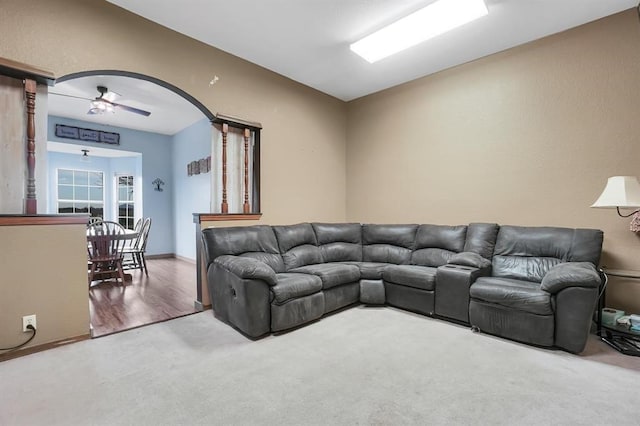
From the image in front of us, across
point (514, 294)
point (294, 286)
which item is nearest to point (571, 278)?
point (514, 294)

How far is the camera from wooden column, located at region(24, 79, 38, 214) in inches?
96.2

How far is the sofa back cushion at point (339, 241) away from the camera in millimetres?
4301

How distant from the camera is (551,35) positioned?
3.37 m

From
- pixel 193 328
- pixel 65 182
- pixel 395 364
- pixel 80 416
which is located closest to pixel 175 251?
pixel 65 182

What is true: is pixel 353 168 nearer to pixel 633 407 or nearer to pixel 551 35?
pixel 551 35

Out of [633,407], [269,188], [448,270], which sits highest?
[269,188]

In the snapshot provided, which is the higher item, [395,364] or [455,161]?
[455,161]

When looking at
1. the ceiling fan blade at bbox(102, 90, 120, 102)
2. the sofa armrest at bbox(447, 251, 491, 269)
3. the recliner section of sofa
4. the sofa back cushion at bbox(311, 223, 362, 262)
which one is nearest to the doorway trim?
the ceiling fan blade at bbox(102, 90, 120, 102)

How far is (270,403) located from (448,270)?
2235 millimetres

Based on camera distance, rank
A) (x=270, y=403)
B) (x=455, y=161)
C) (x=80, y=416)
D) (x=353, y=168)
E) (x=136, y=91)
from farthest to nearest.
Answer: (x=353, y=168), (x=136, y=91), (x=455, y=161), (x=270, y=403), (x=80, y=416)

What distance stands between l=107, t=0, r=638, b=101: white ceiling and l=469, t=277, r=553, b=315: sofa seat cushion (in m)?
2.70

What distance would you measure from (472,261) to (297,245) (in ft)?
6.98

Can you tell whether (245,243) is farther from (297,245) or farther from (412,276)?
(412,276)

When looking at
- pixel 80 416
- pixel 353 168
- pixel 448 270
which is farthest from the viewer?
pixel 353 168
